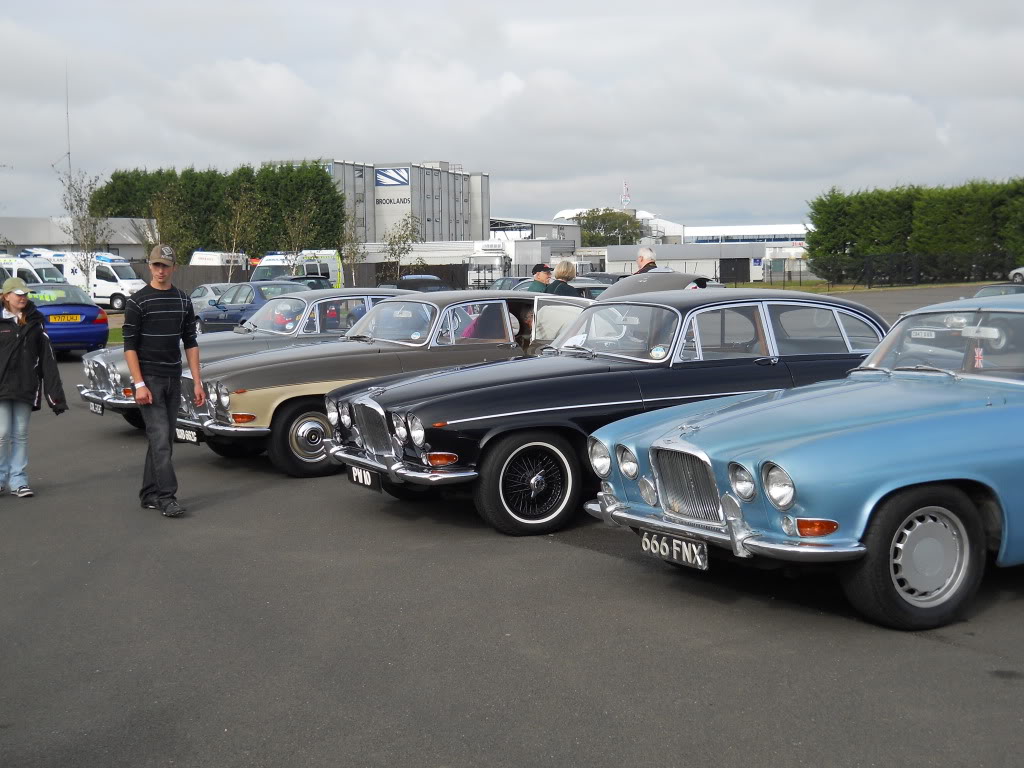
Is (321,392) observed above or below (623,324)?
below

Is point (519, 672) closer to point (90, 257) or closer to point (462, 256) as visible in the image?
point (90, 257)

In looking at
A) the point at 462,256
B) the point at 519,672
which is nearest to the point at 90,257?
the point at 462,256

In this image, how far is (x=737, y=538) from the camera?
5.35 m

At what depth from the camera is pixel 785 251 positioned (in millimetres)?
107438

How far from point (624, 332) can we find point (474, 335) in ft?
8.27

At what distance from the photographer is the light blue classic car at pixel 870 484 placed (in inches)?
203

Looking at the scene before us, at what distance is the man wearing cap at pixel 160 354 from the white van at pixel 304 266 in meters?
31.0

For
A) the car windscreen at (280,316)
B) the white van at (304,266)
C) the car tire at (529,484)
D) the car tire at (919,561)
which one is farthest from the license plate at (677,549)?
the white van at (304,266)

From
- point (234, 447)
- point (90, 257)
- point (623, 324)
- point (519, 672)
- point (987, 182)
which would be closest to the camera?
point (519, 672)

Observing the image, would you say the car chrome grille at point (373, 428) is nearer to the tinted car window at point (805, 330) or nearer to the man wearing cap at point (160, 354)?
the man wearing cap at point (160, 354)

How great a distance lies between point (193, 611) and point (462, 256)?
6376 cm

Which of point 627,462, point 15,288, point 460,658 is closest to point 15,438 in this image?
point 15,288

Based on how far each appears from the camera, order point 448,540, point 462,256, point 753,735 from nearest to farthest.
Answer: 1. point 753,735
2. point 448,540
3. point 462,256

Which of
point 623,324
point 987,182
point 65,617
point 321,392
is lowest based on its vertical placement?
point 65,617
